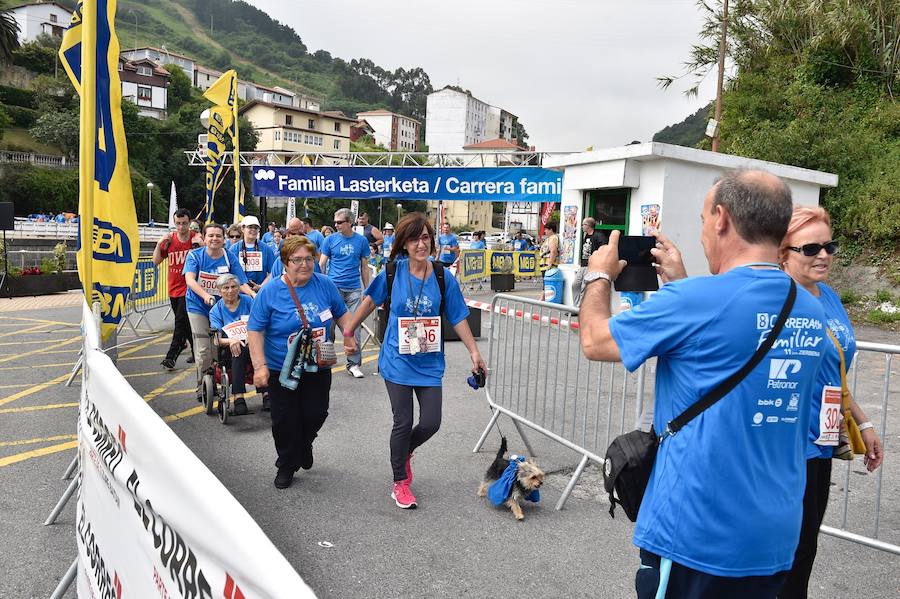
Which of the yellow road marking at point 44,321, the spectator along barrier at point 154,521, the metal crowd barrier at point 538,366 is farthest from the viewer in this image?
the yellow road marking at point 44,321

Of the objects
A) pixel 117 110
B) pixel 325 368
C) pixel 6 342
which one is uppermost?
pixel 117 110

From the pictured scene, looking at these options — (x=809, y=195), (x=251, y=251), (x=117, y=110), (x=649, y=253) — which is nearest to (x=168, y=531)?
(x=649, y=253)

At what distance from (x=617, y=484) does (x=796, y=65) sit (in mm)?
27668

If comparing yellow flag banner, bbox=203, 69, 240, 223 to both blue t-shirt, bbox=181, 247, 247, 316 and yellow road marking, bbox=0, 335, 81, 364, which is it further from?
blue t-shirt, bbox=181, 247, 247, 316

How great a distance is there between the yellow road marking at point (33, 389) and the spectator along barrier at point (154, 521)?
5153 mm

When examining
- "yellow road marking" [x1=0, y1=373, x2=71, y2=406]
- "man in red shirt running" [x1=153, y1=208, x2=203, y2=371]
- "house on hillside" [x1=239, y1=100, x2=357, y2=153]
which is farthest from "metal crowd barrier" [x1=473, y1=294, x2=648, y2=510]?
"house on hillside" [x1=239, y1=100, x2=357, y2=153]

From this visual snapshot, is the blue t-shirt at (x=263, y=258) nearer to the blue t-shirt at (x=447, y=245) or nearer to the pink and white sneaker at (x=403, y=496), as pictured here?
the pink and white sneaker at (x=403, y=496)

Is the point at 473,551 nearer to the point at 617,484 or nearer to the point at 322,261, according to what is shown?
the point at 617,484

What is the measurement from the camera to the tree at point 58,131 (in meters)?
55.0

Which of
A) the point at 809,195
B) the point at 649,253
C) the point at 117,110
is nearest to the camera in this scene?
the point at 649,253

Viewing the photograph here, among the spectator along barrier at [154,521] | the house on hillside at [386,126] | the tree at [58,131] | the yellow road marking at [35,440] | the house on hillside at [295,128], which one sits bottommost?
the yellow road marking at [35,440]

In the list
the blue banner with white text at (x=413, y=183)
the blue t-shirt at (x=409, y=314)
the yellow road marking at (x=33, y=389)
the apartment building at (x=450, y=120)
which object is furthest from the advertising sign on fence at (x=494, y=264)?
the apartment building at (x=450, y=120)

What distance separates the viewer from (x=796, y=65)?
25000 millimetres

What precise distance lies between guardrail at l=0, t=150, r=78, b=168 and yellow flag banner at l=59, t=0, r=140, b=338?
2137 inches
